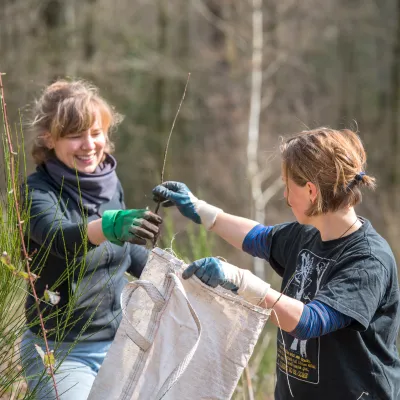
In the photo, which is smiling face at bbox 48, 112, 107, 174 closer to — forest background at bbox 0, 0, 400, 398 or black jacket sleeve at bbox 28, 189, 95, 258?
black jacket sleeve at bbox 28, 189, 95, 258

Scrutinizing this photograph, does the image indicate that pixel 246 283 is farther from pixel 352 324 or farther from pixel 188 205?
pixel 188 205

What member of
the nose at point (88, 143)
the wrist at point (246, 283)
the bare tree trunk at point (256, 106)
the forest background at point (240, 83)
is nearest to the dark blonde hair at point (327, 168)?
the wrist at point (246, 283)

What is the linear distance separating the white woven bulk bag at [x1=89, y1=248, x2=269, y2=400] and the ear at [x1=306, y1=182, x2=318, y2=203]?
1.41 ft

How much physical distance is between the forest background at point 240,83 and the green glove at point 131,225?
10.3m

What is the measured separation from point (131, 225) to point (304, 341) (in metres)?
0.68

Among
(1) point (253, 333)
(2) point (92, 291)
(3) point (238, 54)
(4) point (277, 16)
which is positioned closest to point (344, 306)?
(1) point (253, 333)

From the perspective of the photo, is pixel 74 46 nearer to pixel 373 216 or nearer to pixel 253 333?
pixel 373 216

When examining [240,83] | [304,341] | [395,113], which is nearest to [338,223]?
[304,341]

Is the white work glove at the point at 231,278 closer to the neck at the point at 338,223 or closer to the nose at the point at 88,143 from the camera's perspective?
the neck at the point at 338,223

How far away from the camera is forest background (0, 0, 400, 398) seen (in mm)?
14102

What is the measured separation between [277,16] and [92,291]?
1325 cm

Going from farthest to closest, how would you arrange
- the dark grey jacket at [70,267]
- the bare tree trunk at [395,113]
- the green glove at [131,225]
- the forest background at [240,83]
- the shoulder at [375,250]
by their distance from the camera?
the bare tree trunk at [395,113] < the forest background at [240,83] < the dark grey jacket at [70,267] < the green glove at [131,225] < the shoulder at [375,250]

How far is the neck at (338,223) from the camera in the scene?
7.02 feet

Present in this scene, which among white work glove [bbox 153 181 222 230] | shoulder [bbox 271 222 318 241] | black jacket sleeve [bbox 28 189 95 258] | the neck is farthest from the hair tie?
black jacket sleeve [bbox 28 189 95 258]
